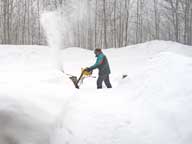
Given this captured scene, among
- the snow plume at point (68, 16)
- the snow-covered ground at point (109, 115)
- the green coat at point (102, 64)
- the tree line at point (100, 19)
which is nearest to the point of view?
the snow-covered ground at point (109, 115)

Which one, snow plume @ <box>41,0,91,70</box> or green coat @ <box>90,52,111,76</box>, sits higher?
snow plume @ <box>41,0,91,70</box>

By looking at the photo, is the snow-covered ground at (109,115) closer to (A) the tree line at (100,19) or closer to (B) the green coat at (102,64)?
(B) the green coat at (102,64)

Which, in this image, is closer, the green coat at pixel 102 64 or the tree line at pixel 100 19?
the green coat at pixel 102 64

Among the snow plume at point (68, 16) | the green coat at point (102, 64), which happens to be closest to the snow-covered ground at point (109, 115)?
the green coat at point (102, 64)

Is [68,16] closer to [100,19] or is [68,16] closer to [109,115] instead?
[100,19]

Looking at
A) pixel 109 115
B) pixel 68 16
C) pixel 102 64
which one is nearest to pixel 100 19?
pixel 68 16

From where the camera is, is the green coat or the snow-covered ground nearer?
the snow-covered ground

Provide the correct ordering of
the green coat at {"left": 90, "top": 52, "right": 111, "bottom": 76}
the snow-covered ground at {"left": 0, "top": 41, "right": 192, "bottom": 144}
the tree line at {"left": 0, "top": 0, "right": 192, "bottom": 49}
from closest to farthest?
the snow-covered ground at {"left": 0, "top": 41, "right": 192, "bottom": 144}
the green coat at {"left": 90, "top": 52, "right": 111, "bottom": 76}
the tree line at {"left": 0, "top": 0, "right": 192, "bottom": 49}

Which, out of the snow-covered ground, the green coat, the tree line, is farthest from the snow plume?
the snow-covered ground

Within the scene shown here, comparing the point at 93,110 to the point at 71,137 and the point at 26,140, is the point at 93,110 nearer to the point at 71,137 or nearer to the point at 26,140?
the point at 71,137

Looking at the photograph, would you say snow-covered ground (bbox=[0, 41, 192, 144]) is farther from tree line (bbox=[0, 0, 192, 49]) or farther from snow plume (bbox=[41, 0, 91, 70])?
tree line (bbox=[0, 0, 192, 49])

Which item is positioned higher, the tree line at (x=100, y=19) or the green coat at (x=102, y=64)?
the tree line at (x=100, y=19)

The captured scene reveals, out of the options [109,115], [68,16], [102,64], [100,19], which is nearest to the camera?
[109,115]

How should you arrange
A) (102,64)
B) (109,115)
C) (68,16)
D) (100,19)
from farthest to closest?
1. (100,19)
2. (68,16)
3. (102,64)
4. (109,115)
